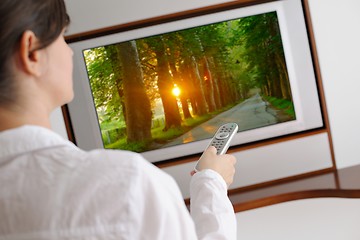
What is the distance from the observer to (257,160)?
218 cm

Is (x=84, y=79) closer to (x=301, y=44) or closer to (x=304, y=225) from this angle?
(x=301, y=44)

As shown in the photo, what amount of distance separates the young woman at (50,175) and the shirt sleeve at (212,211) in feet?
0.64

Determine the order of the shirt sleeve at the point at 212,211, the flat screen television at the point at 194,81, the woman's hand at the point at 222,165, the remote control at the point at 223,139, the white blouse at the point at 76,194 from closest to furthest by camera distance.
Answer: the white blouse at the point at 76,194 < the shirt sleeve at the point at 212,211 < the woman's hand at the point at 222,165 < the remote control at the point at 223,139 < the flat screen television at the point at 194,81

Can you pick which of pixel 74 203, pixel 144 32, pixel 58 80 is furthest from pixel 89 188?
pixel 144 32

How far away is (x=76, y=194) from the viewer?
47 cm

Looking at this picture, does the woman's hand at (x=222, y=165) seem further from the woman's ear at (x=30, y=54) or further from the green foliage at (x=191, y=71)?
the green foliage at (x=191, y=71)

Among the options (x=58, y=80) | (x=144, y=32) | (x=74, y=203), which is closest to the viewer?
(x=74, y=203)

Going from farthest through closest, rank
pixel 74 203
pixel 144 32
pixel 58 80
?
pixel 144 32 → pixel 58 80 → pixel 74 203

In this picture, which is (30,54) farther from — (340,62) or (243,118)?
(340,62)

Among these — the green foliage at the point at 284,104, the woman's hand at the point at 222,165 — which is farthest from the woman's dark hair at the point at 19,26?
the green foliage at the point at 284,104

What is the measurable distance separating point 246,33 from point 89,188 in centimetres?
178

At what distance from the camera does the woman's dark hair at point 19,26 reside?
50 cm

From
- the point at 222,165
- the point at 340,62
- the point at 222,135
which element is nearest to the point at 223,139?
the point at 222,135

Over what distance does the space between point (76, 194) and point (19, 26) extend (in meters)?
0.19
